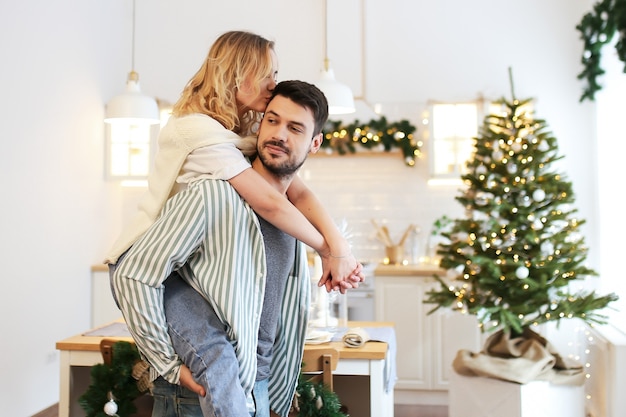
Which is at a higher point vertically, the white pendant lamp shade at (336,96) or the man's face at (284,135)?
the white pendant lamp shade at (336,96)

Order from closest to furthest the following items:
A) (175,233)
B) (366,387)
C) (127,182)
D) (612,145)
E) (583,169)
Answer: (175,233) → (366,387) → (612,145) → (583,169) → (127,182)

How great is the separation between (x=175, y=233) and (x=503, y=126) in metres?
3.29

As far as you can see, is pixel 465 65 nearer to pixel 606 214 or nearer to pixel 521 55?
pixel 521 55

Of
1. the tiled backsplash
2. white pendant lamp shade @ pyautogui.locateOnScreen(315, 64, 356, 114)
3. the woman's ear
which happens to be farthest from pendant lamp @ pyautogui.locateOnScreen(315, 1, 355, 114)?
the tiled backsplash

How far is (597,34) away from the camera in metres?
5.58

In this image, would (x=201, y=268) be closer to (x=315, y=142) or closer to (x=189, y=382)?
(x=189, y=382)

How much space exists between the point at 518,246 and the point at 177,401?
3099 millimetres

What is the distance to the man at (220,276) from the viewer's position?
5.35 ft

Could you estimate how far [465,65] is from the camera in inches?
254

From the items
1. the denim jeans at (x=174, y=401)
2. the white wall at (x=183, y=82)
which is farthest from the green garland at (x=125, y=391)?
the white wall at (x=183, y=82)

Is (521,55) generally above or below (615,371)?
above

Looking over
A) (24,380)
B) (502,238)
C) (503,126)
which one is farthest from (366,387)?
(24,380)

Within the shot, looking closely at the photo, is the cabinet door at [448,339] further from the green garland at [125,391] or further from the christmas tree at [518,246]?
the green garland at [125,391]

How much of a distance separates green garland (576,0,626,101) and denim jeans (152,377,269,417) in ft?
12.4
